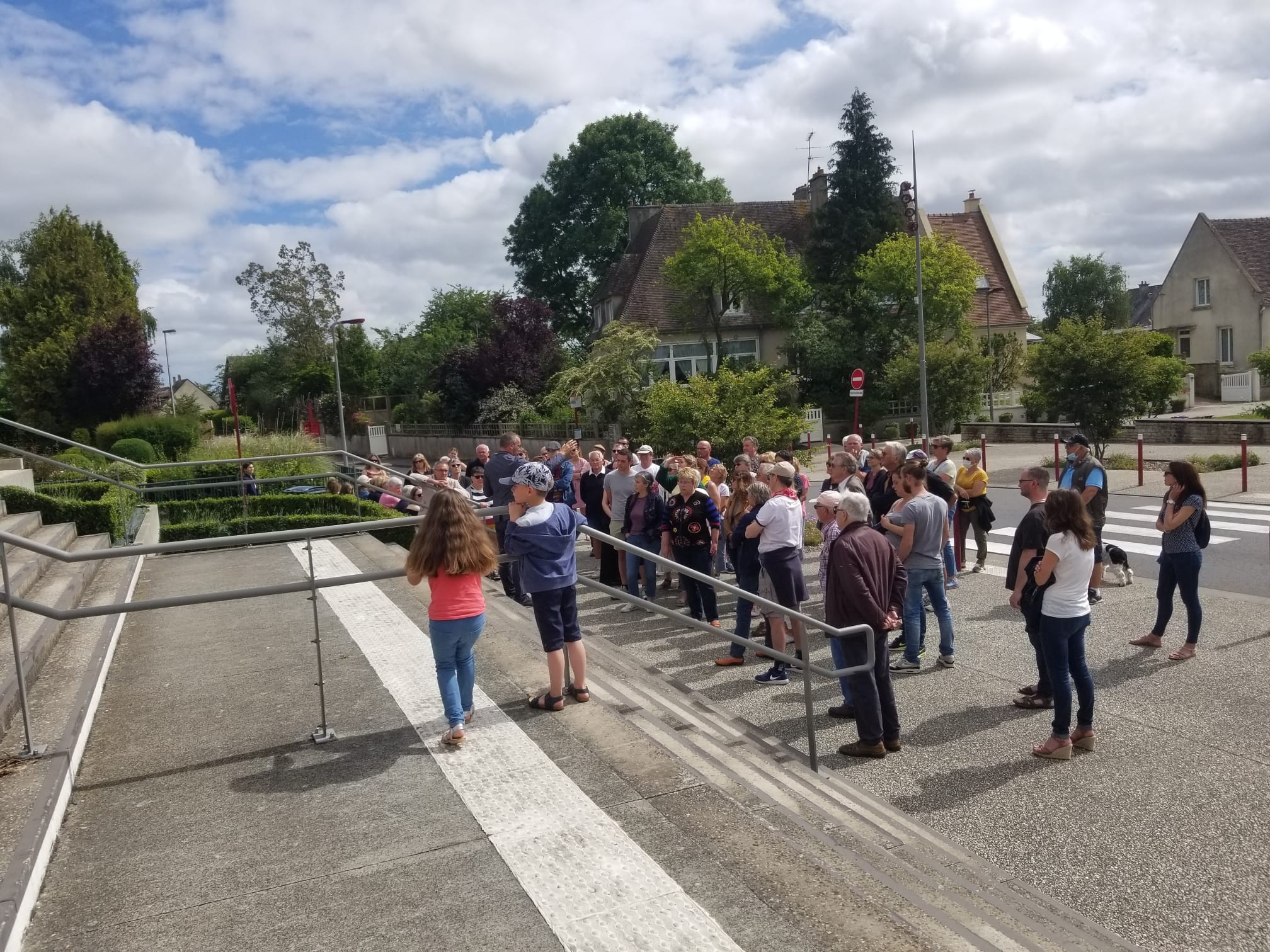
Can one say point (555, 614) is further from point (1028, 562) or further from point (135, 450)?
point (135, 450)

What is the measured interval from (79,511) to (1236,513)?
1661 cm

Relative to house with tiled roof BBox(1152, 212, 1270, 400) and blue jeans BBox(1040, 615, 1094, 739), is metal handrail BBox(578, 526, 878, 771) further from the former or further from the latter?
house with tiled roof BBox(1152, 212, 1270, 400)

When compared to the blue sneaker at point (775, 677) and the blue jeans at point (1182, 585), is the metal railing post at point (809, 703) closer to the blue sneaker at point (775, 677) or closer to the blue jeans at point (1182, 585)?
the blue sneaker at point (775, 677)

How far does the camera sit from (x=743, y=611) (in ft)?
26.3

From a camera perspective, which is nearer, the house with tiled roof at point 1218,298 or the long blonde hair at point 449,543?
the long blonde hair at point 449,543

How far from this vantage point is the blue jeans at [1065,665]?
5820mm

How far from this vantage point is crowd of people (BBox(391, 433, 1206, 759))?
580cm

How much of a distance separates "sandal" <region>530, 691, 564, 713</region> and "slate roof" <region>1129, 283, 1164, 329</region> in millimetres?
81811

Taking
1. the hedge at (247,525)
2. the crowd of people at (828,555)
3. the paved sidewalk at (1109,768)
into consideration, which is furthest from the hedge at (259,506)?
the paved sidewalk at (1109,768)

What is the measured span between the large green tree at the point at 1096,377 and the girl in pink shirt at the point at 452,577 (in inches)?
807

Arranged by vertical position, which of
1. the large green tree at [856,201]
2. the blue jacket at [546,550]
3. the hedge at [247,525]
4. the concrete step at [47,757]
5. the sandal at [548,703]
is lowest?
the sandal at [548,703]

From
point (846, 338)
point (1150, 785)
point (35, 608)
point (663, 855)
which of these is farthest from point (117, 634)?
point (846, 338)

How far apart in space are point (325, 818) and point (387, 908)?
3.09 ft

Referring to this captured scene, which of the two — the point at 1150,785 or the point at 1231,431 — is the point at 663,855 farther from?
the point at 1231,431
